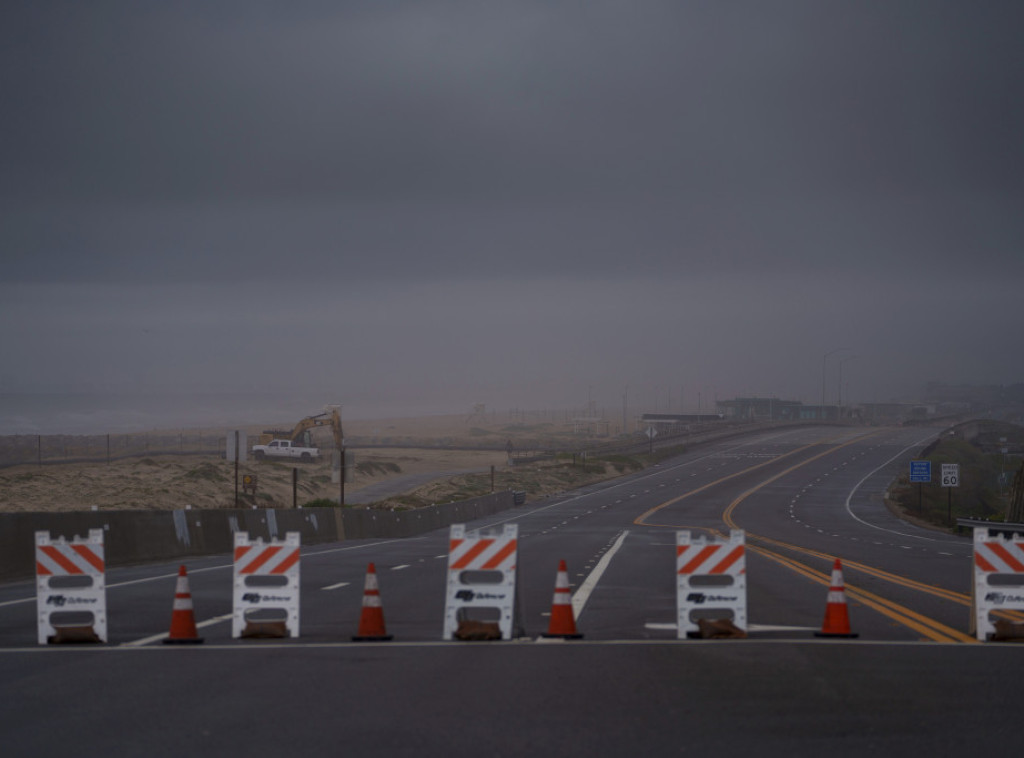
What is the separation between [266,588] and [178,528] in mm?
15861

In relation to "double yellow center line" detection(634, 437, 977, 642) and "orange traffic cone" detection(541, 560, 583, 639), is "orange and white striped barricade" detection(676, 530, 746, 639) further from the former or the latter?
"double yellow center line" detection(634, 437, 977, 642)

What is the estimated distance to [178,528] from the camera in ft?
90.9

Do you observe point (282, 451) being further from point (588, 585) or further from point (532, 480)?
point (588, 585)

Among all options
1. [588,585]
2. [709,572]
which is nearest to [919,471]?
[588,585]

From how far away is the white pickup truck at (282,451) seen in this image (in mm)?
103750

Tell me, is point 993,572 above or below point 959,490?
above

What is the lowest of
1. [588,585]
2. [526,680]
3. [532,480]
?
[532,480]

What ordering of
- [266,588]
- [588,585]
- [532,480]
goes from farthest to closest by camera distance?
[532,480]
[588,585]
[266,588]

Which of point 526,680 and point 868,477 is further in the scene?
point 868,477

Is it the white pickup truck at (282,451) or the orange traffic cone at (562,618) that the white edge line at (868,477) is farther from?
the white pickup truck at (282,451)

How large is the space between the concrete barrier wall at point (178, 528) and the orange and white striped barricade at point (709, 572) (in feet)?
28.3

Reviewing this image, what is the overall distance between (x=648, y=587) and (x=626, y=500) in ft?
177

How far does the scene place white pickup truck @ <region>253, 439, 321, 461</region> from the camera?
10375cm

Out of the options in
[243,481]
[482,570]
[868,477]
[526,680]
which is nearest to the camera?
[526,680]
